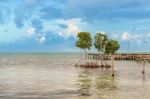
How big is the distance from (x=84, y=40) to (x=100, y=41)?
164 inches

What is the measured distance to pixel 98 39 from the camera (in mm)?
103500

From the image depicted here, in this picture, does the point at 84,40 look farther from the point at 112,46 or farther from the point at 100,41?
the point at 112,46

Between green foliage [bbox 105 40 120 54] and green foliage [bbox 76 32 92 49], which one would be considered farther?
green foliage [bbox 76 32 92 49]

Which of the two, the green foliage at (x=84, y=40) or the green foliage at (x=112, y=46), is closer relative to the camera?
the green foliage at (x=112, y=46)

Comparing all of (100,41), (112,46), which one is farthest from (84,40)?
(112,46)

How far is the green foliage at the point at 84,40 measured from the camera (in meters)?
102

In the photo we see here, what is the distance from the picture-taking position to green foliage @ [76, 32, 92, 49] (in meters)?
102

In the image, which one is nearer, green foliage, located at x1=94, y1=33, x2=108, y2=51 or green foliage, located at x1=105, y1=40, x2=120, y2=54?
green foliage, located at x1=105, y1=40, x2=120, y2=54

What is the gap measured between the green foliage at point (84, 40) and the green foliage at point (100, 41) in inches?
71.6

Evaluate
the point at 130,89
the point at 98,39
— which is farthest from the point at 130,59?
the point at 130,89

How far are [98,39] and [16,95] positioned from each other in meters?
65.8

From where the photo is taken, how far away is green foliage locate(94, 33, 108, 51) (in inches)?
4034

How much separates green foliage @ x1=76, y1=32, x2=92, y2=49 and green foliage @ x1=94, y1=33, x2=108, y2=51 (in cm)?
182

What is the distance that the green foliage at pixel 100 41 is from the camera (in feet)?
336
